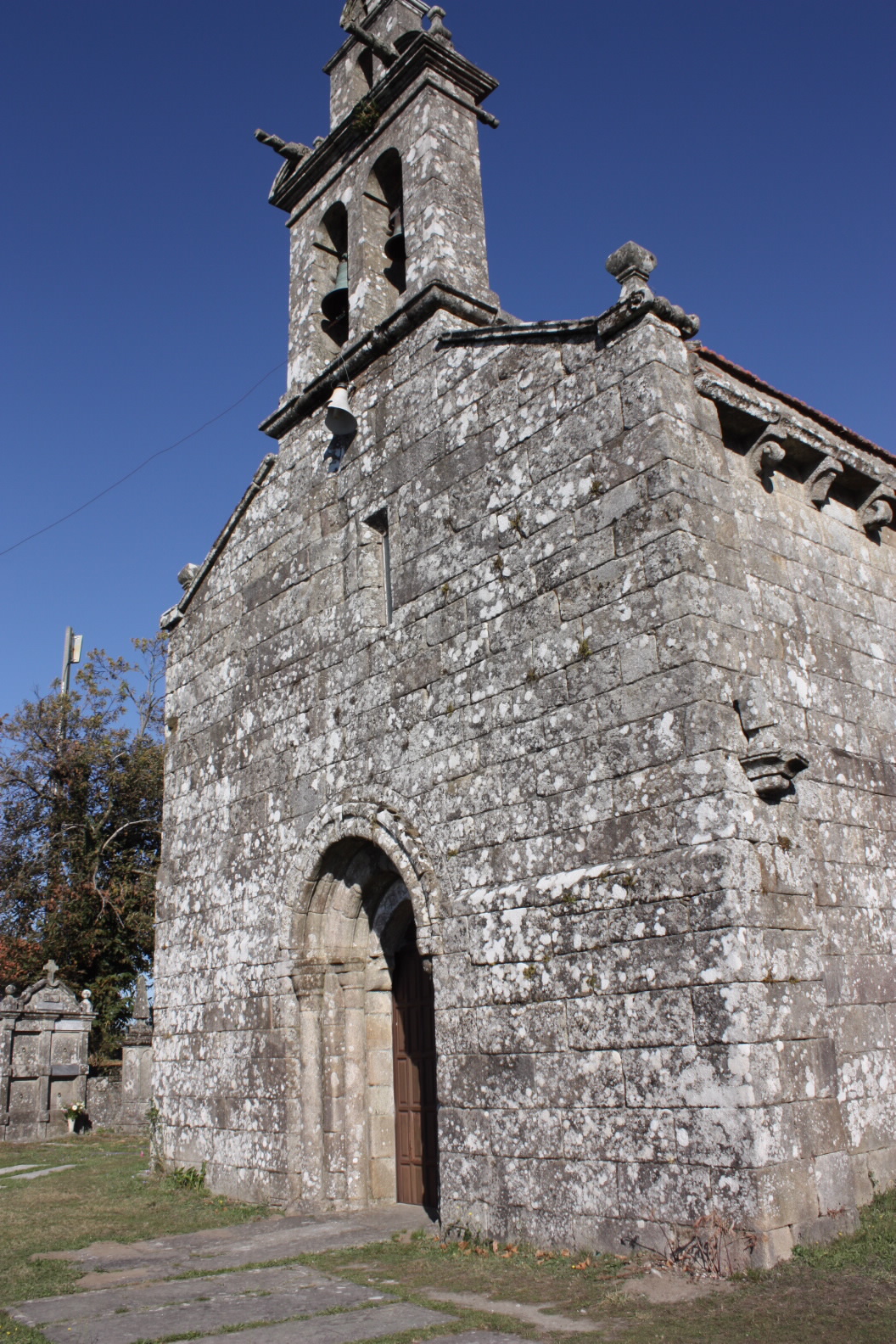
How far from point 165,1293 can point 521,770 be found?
368 centimetres

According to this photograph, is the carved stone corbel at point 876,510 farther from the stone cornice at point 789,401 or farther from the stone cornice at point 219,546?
the stone cornice at point 219,546

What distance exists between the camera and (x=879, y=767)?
699 cm

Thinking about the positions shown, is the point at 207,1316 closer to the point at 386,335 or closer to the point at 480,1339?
the point at 480,1339

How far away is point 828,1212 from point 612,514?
4067mm

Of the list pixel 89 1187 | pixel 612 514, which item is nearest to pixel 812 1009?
pixel 612 514

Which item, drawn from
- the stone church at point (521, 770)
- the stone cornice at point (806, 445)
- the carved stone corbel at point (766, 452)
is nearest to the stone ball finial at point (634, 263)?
the stone church at point (521, 770)

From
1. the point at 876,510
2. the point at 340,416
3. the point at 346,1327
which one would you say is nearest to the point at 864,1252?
the point at 346,1327

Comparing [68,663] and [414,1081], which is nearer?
[414,1081]

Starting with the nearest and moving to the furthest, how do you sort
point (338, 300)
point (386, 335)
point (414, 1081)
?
point (414, 1081)
point (386, 335)
point (338, 300)

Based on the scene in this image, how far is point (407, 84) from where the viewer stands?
9.66 m

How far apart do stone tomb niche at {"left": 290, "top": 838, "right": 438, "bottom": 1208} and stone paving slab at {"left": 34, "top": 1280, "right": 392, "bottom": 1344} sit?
2.48 metres

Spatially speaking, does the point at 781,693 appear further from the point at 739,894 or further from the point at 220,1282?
the point at 220,1282

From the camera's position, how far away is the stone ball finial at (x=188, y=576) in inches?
452

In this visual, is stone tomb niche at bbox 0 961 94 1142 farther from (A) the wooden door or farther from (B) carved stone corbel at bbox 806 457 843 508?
(B) carved stone corbel at bbox 806 457 843 508
